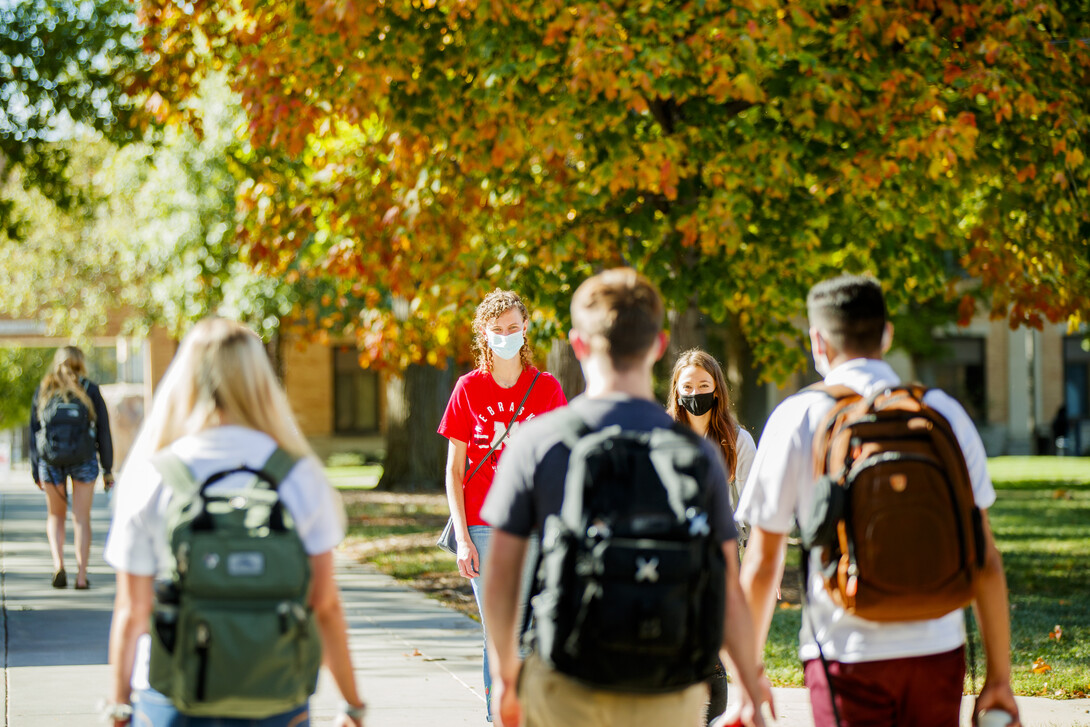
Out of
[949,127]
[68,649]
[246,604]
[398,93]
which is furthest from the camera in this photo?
[398,93]

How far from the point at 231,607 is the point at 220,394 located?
50 centimetres

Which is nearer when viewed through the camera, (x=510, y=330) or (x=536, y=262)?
(x=510, y=330)

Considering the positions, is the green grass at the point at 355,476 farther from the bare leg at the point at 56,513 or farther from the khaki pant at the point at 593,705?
the khaki pant at the point at 593,705

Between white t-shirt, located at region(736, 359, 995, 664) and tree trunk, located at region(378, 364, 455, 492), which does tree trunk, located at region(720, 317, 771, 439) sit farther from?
white t-shirt, located at region(736, 359, 995, 664)

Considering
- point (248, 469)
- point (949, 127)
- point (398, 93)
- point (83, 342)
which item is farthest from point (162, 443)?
point (83, 342)

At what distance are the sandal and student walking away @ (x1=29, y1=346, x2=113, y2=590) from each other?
22cm

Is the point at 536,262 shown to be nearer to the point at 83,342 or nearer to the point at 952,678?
the point at 952,678

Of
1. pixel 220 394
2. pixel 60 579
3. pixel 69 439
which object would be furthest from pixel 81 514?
pixel 220 394

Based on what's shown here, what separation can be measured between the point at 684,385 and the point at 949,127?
4371mm

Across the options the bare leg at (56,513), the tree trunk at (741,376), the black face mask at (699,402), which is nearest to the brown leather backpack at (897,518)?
the black face mask at (699,402)

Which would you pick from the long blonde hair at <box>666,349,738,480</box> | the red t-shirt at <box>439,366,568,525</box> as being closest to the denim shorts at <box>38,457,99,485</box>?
the red t-shirt at <box>439,366,568,525</box>

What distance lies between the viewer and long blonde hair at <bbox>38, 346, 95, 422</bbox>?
9.87 metres

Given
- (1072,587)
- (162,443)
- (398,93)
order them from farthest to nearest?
(1072,587) < (398,93) < (162,443)

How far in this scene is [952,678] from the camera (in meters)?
3.11
